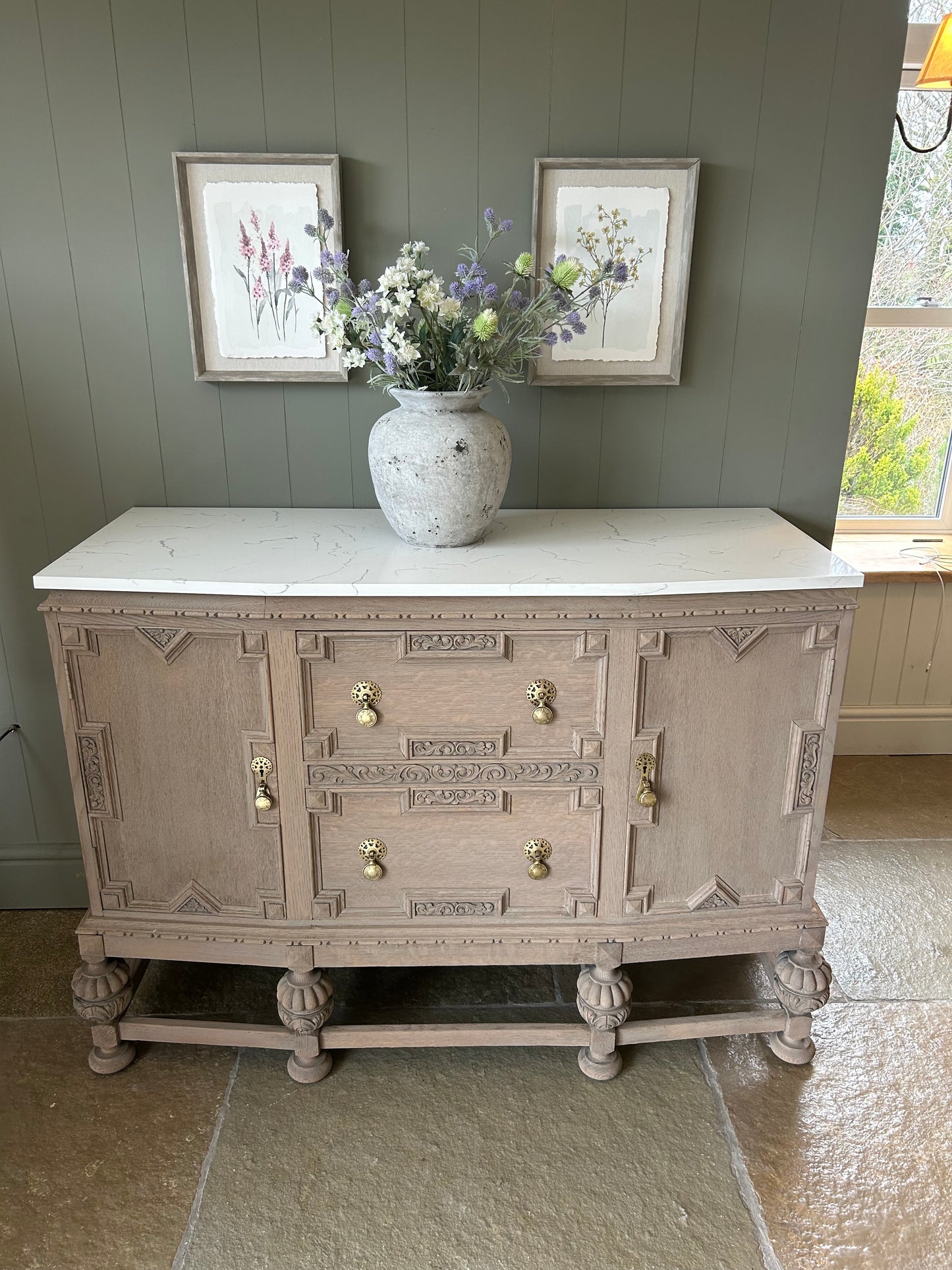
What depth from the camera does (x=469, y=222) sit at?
1989 mm

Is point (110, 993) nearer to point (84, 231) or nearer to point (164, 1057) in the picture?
point (164, 1057)

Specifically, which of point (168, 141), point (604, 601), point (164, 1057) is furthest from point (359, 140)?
point (164, 1057)

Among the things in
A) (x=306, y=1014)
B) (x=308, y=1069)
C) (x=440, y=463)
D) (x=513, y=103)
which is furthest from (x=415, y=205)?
(x=308, y=1069)

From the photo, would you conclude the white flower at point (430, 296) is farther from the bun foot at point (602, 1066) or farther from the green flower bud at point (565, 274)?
the bun foot at point (602, 1066)

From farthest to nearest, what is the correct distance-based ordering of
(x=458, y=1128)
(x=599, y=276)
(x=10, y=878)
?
1. (x=10, y=878)
2. (x=599, y=276)
3. (x=458, y=1128)

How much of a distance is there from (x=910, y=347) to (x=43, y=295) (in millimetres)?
2561

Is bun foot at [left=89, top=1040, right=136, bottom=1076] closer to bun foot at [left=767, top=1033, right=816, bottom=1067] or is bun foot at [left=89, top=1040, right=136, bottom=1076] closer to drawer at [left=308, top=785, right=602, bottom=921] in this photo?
drawer at [left=308, top=785, right=602, bottom=921]

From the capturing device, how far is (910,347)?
3.05 meters

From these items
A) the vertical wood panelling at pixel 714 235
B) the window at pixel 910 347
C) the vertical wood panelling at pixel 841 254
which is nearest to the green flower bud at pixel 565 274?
the vertical wood panelling at pixel 714 235

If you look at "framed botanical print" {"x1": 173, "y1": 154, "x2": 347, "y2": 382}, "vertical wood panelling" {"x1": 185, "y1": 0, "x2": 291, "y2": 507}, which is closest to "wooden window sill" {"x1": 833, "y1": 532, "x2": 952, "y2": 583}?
"framed botanical print" {"x1": 173, "y1": 154, "x2": 347, "y2": 382}

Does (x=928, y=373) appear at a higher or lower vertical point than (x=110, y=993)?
higher

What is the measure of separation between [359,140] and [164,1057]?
1.97 m

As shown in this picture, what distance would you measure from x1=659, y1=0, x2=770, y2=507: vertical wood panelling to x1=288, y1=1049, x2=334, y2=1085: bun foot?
1433 mm

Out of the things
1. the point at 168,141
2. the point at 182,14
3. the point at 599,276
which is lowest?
the point at 599,276
